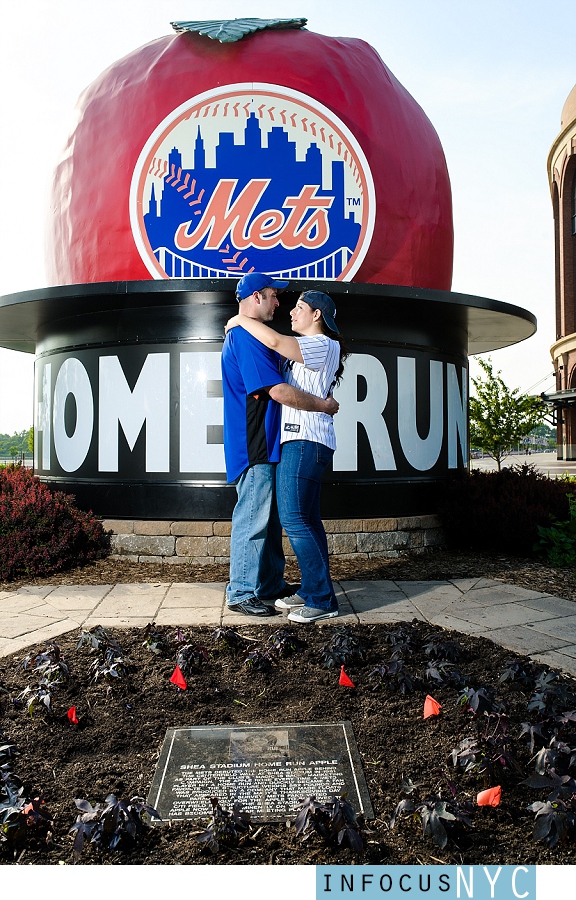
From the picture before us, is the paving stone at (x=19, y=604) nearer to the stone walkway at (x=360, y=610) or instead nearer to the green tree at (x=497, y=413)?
the stone walkway at (x=360, y=610)

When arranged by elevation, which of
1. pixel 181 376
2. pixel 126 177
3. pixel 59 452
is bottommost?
pixel 59 452

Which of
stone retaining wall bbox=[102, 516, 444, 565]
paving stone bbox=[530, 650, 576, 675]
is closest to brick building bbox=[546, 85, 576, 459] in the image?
stone retaining wall bbox=[102, 516, 444, 565]

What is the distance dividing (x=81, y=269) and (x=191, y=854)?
23.2ft

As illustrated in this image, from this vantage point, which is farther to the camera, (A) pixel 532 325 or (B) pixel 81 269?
(A) pixel 532 325

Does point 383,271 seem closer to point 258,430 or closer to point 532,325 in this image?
point 532,325

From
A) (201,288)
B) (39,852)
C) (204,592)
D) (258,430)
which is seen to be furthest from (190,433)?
(39,852)

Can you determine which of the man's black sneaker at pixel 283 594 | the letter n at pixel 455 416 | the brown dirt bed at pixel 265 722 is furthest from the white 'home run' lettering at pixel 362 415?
the brown dirt bed at pixel 265 722

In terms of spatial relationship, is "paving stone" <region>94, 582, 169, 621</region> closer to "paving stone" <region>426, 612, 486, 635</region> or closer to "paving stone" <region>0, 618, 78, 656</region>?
"paving stone" <region>0, 618, 78, 656</region>

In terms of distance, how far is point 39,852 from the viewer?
2199mm

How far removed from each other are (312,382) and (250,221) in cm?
330

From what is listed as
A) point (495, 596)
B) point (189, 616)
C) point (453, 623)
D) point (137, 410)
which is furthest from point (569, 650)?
point (137, 410)

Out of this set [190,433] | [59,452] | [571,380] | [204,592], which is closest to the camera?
[204,592]

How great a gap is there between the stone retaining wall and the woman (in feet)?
7.92

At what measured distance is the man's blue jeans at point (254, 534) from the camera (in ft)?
16.5
